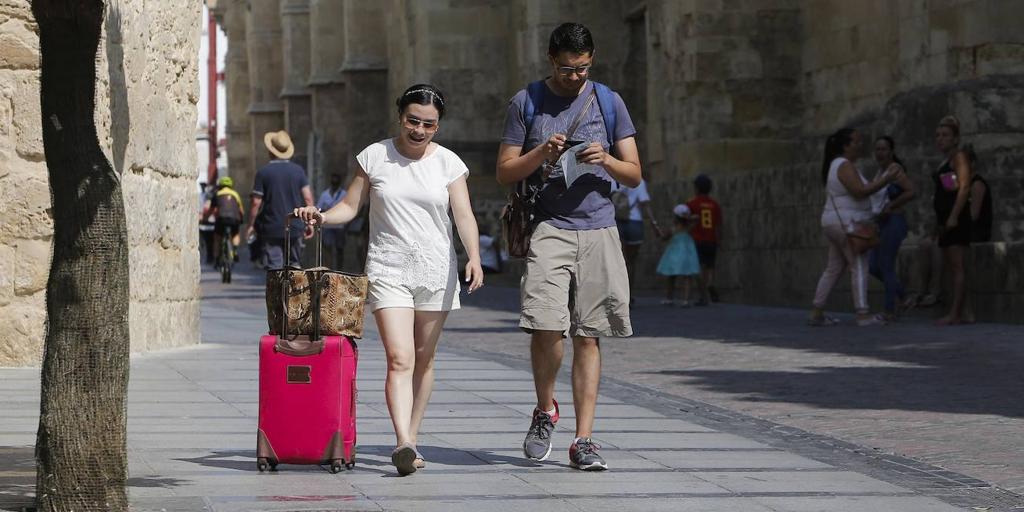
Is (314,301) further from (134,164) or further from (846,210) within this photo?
(846,210)

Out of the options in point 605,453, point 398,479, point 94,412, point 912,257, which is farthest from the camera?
point 912,257

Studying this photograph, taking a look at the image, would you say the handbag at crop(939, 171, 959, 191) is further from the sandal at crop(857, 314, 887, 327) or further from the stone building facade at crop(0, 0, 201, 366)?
the stone building facade at crop(0, 0, 201, 366)

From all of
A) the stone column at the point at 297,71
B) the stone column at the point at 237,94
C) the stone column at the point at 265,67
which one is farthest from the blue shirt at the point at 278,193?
the stone column at the point at 237,94

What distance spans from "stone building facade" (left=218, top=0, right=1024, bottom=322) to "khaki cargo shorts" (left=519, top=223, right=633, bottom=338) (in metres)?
8.79

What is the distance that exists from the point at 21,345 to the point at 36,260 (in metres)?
0.50

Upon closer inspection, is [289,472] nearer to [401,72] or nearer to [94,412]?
[94,412]

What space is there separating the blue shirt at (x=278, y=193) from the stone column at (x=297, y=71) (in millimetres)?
37572

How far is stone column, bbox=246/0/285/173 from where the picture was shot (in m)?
62.8

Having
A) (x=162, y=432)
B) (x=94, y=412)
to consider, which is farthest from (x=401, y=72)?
(x=94, y=412)

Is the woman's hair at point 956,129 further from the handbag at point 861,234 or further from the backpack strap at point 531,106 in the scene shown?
the backpack strap at point 531,106

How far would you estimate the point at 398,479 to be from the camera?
24.0 ft

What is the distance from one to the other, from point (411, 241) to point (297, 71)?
47.5 metres

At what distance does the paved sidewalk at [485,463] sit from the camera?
6727 mm

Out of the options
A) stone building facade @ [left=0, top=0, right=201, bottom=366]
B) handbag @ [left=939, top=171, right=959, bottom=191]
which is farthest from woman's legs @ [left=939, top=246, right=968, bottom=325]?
stone building facade @ [left=0, top=0, right=201, bottom=366]
